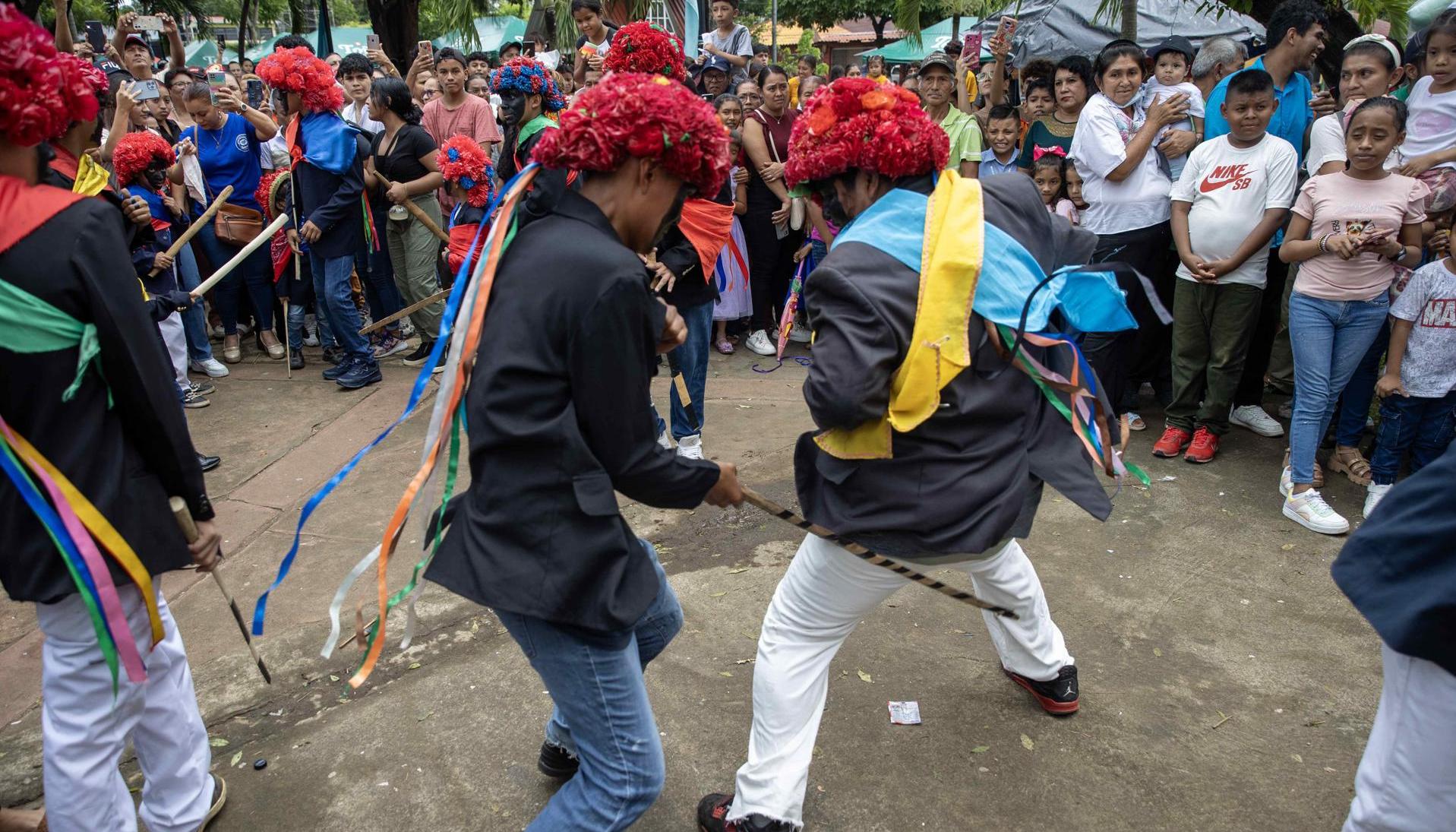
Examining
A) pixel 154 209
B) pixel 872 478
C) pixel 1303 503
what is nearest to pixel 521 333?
pixel 872 478

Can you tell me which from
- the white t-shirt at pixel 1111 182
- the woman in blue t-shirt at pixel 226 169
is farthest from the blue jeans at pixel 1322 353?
the woman in blue t-shirt at pixel 226 169

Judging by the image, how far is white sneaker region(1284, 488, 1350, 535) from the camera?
14.5 ft

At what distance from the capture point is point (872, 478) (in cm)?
251

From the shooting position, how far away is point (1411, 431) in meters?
4.49

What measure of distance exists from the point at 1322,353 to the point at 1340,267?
0.39 m

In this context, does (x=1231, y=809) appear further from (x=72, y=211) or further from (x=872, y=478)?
(x=72, y=211)

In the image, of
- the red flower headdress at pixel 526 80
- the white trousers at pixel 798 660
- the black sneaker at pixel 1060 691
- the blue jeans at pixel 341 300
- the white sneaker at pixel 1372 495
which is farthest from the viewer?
the blue jeans at pixel 341 300

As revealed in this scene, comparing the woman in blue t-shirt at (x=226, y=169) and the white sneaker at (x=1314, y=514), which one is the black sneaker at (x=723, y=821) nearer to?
the white sneaker at (x=1314, y=514)

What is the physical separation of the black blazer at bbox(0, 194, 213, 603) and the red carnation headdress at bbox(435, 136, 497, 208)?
4.01 metres

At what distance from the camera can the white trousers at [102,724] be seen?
2279mm

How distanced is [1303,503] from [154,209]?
22.4ft

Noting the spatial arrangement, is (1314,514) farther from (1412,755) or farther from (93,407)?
(93,407)

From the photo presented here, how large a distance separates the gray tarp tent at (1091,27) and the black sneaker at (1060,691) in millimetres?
10426

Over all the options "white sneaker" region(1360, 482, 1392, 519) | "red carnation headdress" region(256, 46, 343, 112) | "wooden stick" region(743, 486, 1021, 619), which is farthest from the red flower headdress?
"white sneaker" region(1360, 482, 1392, 519)
